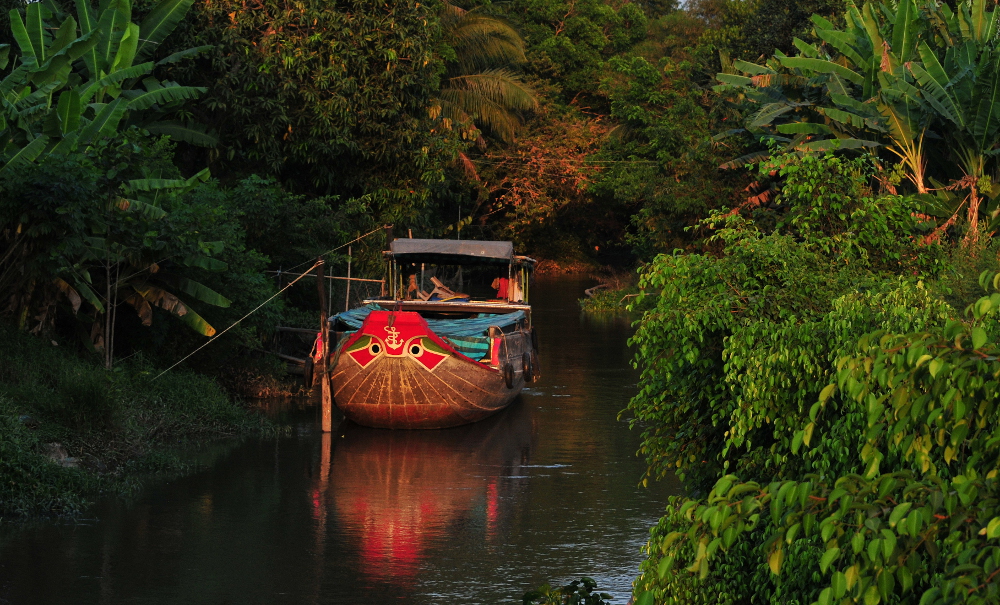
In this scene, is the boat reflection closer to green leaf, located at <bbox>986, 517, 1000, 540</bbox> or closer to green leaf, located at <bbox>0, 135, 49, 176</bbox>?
green leaf, located at <bbox>0, 135, 49, 176</bbox>

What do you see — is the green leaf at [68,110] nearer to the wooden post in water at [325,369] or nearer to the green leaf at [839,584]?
the wooden post in water at [325,369]

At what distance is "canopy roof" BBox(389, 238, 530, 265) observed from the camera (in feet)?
62.2

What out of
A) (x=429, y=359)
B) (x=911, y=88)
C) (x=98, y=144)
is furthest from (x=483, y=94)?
(x=98, y=144)

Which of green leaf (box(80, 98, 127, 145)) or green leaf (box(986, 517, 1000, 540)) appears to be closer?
green leaf (box(986, 517, 1000, 540))

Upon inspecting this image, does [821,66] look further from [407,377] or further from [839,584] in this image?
[839,584]

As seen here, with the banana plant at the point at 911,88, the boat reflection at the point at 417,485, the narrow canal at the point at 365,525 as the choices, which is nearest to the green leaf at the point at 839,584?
the narrow canal at the point at 365,525

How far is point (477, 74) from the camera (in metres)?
39.4

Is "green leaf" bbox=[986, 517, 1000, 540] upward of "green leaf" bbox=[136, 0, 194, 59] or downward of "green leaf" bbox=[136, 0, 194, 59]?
downward

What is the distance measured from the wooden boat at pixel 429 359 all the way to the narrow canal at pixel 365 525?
15.7 inches

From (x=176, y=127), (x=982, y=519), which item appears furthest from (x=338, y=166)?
(x=982, y=519)

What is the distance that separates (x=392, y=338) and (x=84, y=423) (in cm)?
450

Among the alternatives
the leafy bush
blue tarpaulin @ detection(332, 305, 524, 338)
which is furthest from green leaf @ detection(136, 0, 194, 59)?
Answer: the leafy bush

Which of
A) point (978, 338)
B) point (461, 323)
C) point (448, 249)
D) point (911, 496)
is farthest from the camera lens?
point (448, 249)

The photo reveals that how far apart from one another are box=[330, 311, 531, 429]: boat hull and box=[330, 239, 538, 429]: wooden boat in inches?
0.6
